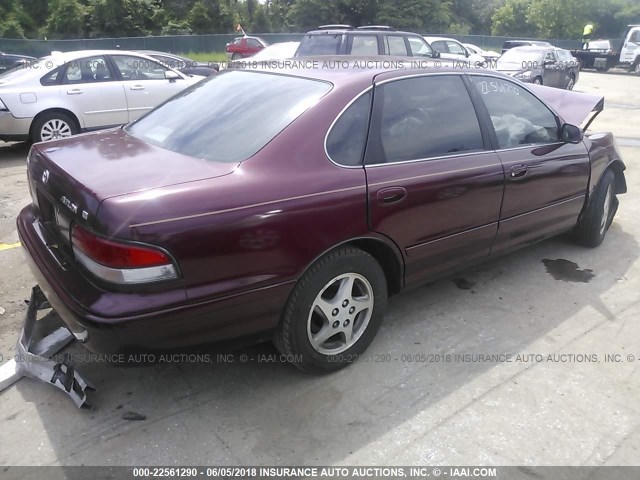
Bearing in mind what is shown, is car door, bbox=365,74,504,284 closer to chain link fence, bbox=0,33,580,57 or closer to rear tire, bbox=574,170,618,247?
rear tire, bbox=574,170,618,247

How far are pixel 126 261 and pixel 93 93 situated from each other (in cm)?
655

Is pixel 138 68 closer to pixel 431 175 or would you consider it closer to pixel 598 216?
pixel 431 175

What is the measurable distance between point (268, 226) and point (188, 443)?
1055mm

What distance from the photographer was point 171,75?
8.78 meters

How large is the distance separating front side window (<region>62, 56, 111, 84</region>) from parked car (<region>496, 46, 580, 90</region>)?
36.5 ft

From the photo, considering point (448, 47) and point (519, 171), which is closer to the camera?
point (519, 171)

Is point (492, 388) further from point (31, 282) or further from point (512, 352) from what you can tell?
point (31, 282)

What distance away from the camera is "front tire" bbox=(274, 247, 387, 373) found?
269 centimetres

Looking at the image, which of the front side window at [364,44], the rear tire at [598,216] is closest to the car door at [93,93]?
the front side window at [364,44]

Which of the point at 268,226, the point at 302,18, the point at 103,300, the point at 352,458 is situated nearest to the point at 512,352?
the point at 352,458

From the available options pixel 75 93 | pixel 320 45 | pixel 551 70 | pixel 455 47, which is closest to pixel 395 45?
pixel 320 45

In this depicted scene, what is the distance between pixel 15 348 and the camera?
3121 mm

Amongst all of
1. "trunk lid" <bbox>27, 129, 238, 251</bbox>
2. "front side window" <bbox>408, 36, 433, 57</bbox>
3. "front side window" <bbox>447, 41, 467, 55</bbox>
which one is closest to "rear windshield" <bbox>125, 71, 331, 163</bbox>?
"trunk lid" <bbox>27, 129, 238, 251</bbox>

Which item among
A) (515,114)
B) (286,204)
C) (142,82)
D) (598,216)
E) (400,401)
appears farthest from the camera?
(142,82)
